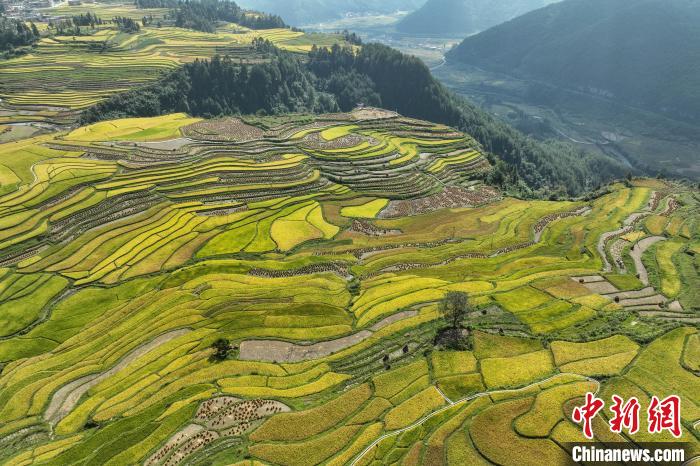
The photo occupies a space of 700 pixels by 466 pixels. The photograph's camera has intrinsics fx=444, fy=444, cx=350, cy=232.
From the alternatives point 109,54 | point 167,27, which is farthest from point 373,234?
point 167,27

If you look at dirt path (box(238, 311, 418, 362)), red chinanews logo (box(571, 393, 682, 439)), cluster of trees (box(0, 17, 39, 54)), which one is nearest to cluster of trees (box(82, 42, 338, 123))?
cluster of trees (box(0, 17, 39, 54))

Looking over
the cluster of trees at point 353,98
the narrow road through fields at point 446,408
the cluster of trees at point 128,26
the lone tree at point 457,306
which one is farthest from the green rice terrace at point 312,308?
the cluster of trees at point 128,26

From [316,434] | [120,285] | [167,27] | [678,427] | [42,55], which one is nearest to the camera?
[678,427]

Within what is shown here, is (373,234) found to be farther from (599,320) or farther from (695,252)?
(695,252)

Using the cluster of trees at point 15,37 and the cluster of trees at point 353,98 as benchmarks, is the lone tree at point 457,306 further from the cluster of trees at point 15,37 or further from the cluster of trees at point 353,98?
the cluster of trees at point 15,37

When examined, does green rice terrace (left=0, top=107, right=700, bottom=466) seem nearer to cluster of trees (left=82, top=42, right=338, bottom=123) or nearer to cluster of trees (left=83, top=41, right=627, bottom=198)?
cluster of trees (left=82, top=42, right=338, bottom=123)

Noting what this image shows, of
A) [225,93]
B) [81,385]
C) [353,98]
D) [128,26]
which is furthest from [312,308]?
[128,26]
